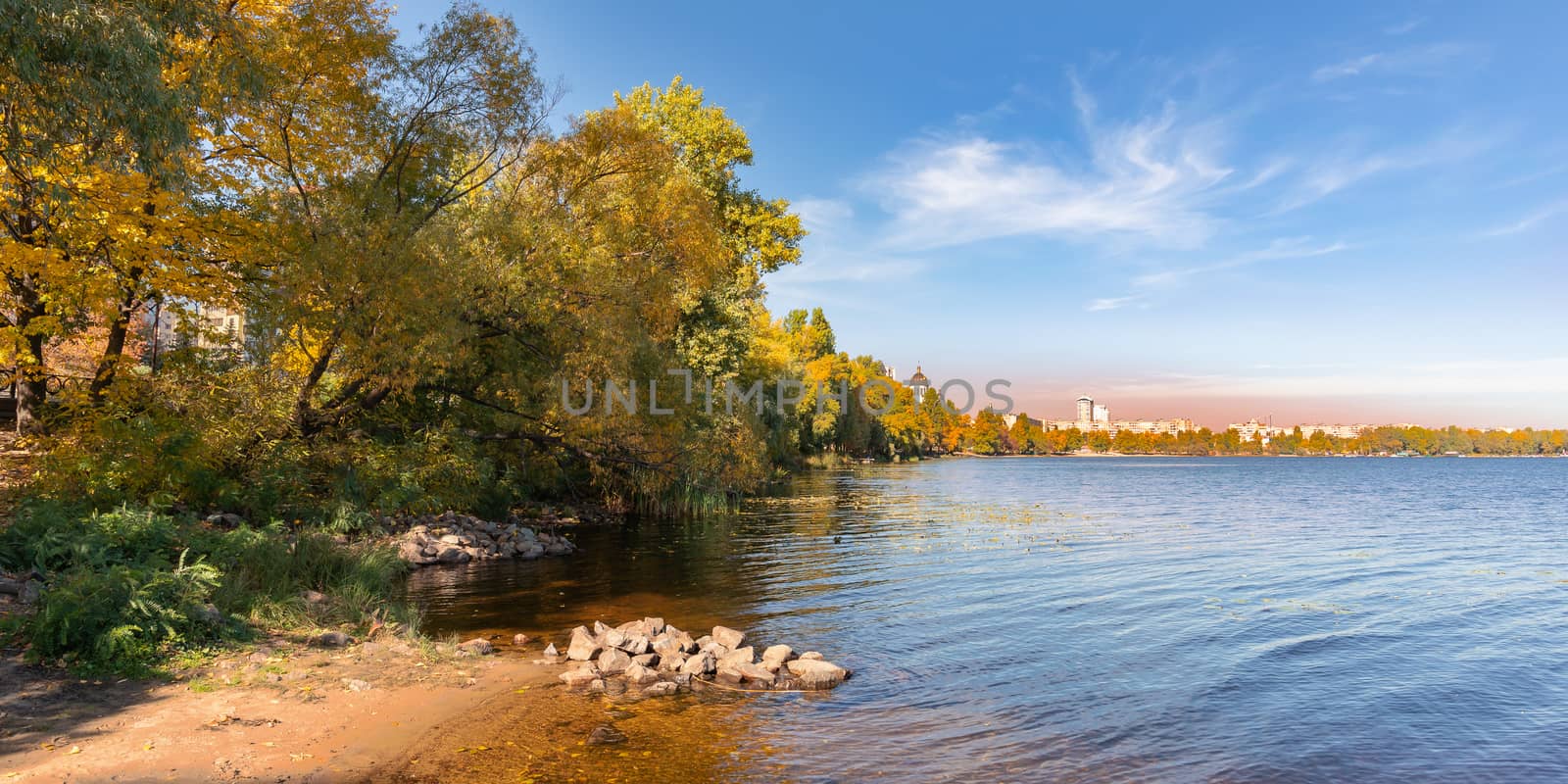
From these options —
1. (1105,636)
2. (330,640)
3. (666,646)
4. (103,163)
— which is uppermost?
(103,163)

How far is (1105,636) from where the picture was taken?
1330cm

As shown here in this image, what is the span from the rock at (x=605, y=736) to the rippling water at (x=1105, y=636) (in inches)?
44.3

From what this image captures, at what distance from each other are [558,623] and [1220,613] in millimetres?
11346

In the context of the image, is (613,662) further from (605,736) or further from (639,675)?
(605,736)

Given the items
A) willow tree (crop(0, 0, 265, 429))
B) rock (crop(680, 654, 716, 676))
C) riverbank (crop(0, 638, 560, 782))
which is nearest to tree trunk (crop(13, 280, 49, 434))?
willow tree (crop(0, 0, 265, 429))

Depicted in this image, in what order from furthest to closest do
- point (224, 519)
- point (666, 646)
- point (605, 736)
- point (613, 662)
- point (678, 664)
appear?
1. point (224, 519)
2. point (666, 646)
3. point (678, 664)
4. point (613, 662)
5. point (605, 736)

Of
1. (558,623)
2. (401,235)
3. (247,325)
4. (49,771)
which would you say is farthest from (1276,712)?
(247,325)

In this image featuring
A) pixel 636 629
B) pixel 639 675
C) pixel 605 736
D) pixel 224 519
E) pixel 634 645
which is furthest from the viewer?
pixel 224 519

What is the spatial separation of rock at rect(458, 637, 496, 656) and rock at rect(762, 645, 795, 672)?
3663mm

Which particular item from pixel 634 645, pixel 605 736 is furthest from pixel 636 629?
pixel 605 736

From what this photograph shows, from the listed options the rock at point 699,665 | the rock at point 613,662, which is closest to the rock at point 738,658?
the rock at point 699,665

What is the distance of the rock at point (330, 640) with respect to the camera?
10656 millimetres

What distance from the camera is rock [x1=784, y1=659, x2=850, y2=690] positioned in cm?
1034

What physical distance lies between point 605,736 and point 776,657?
3129 millimetres
